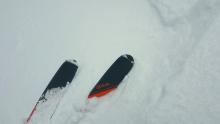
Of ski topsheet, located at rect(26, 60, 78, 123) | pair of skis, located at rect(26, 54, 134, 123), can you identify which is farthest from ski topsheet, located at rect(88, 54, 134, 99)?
ski topsheet, located at rect(26, 60, 78, 123)

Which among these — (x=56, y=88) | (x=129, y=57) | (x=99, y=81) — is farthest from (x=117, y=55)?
(x=56, y=88)

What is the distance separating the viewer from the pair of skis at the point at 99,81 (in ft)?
7.82

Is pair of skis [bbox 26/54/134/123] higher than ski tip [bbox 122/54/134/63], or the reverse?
ski tip [bbox 122/54/134/63]

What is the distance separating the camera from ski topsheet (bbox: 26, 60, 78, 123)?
240cm

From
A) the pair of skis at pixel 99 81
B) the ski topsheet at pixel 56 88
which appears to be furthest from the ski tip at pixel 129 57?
the ski topsheet at pixel 56 88

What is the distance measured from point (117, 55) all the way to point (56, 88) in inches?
25.2

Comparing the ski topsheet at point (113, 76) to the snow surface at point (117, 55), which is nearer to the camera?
the snow surface at point (117, 55)

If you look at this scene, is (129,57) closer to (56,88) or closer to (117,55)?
(117,55)

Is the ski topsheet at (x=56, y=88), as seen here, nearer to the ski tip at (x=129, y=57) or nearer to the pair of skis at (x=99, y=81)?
the pair of skis at (x=99, y=81)

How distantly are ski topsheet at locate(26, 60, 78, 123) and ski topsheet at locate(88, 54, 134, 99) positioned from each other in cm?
28

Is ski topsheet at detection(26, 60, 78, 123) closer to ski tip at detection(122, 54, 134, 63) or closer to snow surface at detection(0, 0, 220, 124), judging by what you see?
snow surface at detection(0, 0, 220, 124)

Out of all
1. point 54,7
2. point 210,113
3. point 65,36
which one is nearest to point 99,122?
point 210,113

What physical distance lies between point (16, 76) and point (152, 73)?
4.16ft

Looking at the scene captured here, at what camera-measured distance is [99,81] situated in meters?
2.45
